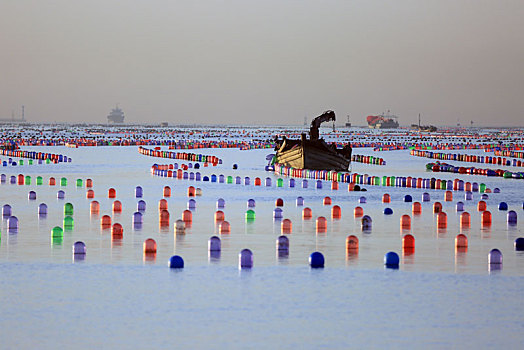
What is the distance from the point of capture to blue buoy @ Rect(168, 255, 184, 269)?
21.6 m

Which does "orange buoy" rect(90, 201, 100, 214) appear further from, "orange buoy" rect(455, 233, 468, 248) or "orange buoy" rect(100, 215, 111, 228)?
"orange buoy" rect(455, 233, 468, 248)

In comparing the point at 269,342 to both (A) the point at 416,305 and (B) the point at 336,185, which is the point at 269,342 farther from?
(B) the point at 336,185

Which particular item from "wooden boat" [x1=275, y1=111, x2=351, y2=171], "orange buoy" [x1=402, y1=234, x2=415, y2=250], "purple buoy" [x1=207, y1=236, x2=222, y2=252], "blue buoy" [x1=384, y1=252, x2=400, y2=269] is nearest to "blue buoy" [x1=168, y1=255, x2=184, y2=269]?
"purple buoy" [x1=207, y1=236, x2=222, y2=252]

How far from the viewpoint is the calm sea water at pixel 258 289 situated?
1535 cm

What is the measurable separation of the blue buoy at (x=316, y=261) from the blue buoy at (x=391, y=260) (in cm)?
156

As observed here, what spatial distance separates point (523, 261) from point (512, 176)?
112ft

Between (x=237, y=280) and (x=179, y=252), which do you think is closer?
(x=237, y=280)

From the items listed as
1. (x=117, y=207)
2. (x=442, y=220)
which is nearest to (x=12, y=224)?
(x=117, y=207)

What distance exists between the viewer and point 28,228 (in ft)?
94.5

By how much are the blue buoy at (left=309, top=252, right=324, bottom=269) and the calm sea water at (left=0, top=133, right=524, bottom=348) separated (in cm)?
26

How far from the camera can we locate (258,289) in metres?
19.2

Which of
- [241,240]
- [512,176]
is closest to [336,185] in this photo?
[512,176]

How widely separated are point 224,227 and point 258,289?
32.0 ft

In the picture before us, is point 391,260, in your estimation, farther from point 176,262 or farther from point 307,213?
point 307,213
